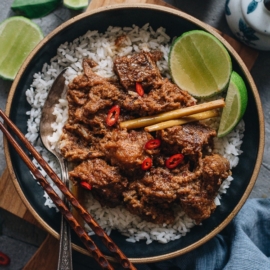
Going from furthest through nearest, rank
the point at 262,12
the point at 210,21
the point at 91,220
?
the point at 210,21
the point at 262,12
the point at 91,220

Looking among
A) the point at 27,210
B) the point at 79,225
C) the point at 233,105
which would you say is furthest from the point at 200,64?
the point at 27,210

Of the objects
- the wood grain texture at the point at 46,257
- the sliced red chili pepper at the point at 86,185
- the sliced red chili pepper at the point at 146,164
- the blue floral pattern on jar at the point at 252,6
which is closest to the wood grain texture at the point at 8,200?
the wood grain texture at the point at 46,257

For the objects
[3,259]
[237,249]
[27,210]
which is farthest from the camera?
[3,259]

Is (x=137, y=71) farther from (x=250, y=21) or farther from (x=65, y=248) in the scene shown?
(x=65, y=248)

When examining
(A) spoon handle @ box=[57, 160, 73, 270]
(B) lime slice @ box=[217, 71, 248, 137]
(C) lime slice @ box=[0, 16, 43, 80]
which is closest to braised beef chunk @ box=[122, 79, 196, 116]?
(B) lime slice @ box=[217, 71, 248, 137]

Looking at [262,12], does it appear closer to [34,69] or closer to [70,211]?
[34,69]

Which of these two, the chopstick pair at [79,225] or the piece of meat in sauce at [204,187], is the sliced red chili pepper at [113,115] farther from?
the piece of meat in sauce at [204,187]

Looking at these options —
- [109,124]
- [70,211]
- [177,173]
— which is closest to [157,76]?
[109,124]

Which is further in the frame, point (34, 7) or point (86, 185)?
point (34, 7)
